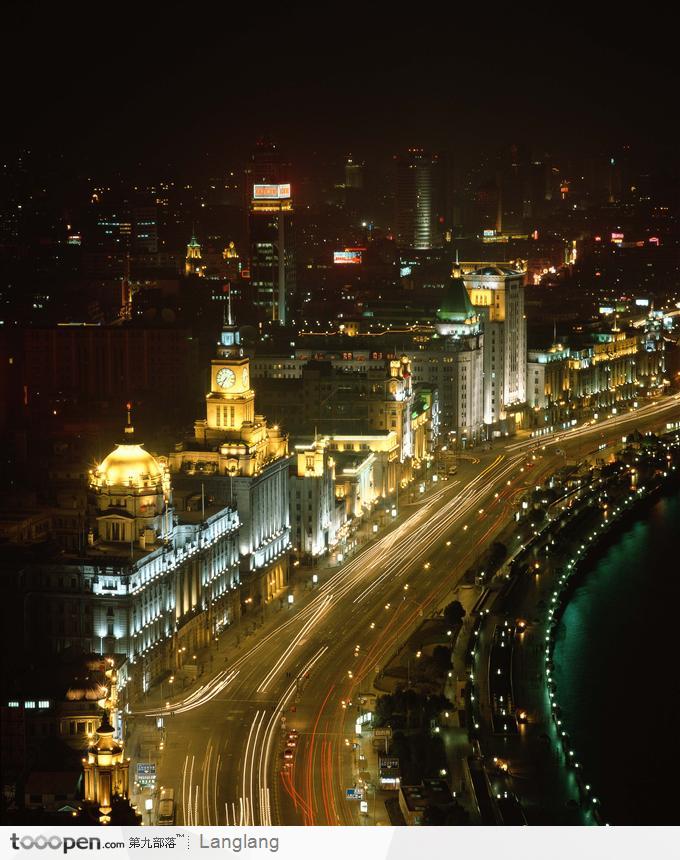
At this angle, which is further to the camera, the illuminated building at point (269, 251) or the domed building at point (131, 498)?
the illuminated building at point (269, 251)

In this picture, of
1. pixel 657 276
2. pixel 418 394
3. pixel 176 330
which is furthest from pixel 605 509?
pixel 657 276

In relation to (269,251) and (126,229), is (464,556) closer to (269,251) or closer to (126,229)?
(269,251)

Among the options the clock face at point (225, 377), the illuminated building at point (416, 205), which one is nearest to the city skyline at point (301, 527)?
the clock face at point (225, 377)

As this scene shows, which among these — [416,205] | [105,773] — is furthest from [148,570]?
[416,205]

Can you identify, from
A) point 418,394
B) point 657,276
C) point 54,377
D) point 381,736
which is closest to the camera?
point 381,736

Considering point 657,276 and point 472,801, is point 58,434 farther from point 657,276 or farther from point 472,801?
point 657,276

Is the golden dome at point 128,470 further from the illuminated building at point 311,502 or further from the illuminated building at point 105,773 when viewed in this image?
the illuminated building at point 105,773
